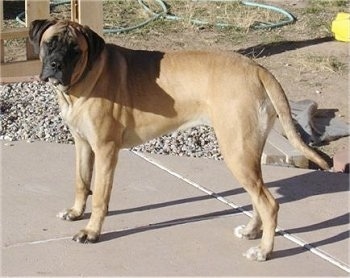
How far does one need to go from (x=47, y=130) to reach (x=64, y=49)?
2.62 metres

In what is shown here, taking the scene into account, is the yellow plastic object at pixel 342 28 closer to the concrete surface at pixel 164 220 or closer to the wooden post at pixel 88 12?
the wooden post at pixel 88 12

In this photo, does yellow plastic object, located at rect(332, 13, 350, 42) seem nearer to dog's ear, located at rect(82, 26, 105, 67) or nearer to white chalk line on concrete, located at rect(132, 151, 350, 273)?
white chalk line on concrete, located at rect(132, 151, 350, 273)

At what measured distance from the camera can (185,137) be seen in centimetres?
803

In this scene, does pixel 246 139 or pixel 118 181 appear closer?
pixel 246 139

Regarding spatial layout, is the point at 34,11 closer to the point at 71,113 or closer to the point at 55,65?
the point at 71,113

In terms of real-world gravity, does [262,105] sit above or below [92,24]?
above

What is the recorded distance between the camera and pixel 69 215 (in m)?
5.84

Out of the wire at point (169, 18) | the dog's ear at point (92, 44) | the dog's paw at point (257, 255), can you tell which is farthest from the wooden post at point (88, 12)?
the dog's paw at point (257, 255)

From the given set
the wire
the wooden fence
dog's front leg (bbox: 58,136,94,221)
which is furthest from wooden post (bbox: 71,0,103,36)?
dog's front leg (bbox: 58,136,94,221)

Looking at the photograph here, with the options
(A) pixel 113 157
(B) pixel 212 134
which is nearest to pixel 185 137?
(B) pixel 212 134

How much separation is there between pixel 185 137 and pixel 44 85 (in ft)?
6.59

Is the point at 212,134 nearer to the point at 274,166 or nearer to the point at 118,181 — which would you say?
the point at 274,166

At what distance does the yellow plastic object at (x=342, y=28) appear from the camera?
1195 cm

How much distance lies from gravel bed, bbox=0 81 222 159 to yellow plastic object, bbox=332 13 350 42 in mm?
4297
